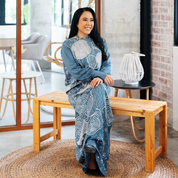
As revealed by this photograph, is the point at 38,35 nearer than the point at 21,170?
No

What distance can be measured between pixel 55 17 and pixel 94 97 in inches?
59.9

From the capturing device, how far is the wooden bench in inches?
102

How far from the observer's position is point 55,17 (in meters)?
3.72

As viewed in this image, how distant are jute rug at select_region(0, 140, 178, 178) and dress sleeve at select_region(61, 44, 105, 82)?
2.47 feet

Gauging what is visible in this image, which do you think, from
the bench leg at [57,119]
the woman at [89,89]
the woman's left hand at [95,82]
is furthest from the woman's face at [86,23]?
the bench leg at [57,119]

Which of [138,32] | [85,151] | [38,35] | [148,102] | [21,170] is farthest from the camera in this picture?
[138,32]

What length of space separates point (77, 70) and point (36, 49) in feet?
4.01

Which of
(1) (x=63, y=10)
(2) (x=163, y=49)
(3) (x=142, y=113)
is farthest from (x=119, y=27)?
(3) (x=142, y=113)

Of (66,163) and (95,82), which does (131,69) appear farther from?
(66,163)

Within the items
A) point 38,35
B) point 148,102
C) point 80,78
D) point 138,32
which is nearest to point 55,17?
point 38,35

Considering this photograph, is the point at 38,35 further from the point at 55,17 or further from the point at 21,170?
the point at 21,170

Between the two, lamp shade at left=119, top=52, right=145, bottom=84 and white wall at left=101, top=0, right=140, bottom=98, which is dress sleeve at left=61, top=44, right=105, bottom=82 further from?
white wall at left=101, top=0, right=140, bottom=98

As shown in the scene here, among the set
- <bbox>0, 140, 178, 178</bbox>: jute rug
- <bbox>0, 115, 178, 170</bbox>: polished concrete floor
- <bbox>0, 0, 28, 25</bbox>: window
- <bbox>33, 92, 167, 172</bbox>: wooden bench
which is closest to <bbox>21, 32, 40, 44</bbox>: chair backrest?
<bbox>0, 0, 28, 25</bbox>: window

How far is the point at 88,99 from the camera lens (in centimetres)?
259
